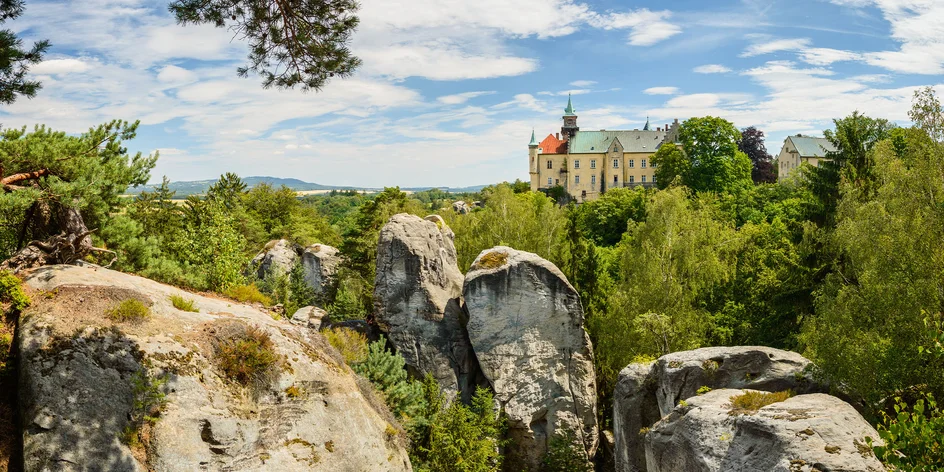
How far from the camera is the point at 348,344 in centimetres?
1942

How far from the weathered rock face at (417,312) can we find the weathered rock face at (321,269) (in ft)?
38.6

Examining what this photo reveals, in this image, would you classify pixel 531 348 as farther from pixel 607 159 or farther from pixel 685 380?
pixel 607 159

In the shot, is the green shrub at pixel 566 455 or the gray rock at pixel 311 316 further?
the green shrub at pixel 566 455

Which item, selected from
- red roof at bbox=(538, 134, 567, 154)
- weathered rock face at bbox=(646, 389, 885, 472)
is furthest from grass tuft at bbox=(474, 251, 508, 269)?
red roof at bbox=(538, 134, 567, 154)

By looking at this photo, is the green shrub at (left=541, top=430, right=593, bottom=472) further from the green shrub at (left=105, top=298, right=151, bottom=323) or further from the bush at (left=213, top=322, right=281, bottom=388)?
the green shrub at (left=105, top=298, right=151, bottom=323)

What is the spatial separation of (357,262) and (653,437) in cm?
2297

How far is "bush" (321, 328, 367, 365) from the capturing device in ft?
58.9

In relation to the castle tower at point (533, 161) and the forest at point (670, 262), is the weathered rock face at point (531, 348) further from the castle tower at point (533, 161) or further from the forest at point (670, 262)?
the castle tower at point (533, 161)

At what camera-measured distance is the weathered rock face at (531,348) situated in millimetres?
22734

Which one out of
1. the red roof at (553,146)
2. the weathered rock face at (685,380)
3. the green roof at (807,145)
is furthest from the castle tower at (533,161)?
the weathered rock face at (685,380)

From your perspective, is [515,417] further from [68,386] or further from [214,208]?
[68,386]

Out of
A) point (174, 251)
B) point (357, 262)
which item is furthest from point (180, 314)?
point (357, 262)

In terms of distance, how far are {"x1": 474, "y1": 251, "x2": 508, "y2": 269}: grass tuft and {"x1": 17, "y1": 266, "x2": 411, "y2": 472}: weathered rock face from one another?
11021 millimetres

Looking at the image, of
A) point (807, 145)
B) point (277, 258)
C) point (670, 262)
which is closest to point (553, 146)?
point (807, 145)
